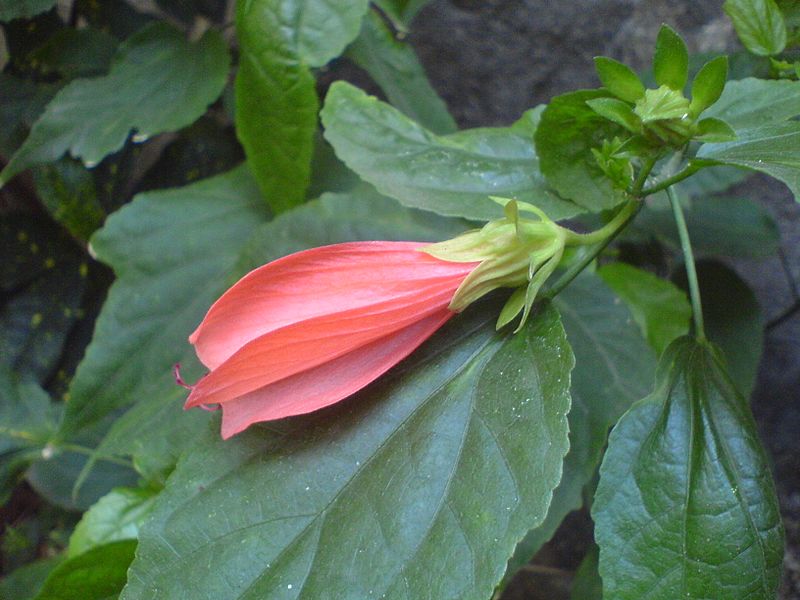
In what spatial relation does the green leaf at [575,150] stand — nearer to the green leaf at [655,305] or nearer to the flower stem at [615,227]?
the flower stem at [615,227]

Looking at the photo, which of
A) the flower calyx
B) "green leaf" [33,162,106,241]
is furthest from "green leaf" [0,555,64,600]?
the flower calyx

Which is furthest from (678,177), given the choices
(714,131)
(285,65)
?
(285,65)

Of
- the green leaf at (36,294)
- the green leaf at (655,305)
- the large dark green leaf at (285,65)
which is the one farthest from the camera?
the green leaf at (36,294)

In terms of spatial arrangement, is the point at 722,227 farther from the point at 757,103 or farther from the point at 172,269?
the point at 172,269

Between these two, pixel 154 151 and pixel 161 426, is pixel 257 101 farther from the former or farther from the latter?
pixel 154 151

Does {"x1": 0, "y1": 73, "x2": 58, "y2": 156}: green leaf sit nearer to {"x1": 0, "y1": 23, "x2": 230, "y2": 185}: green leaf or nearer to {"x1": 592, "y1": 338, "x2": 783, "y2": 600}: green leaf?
{"x1": 0, "y1": 23, "x2": 230, "y2": 185}: green leaf

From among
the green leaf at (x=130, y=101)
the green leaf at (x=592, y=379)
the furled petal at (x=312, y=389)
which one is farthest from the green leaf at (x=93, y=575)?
the green leaf at (x=130, y=101)

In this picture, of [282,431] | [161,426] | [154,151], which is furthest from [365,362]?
[154,151]
